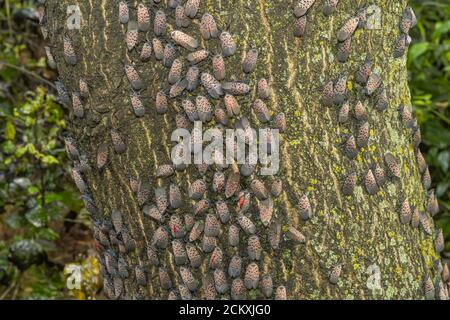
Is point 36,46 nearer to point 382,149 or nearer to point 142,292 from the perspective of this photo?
point 142,292

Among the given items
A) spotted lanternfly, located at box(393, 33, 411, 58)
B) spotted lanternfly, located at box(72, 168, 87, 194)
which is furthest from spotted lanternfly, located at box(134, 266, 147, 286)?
spotted lanternfly, located at box(393, 33, 411, 58)

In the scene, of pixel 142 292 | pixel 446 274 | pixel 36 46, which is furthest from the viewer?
pixel 36 46

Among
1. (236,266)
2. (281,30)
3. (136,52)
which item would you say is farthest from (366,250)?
(136,52)

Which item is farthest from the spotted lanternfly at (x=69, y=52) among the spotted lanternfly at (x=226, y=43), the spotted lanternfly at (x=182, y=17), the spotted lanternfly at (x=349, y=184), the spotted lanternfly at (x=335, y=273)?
the spotted lanternfly at (x=335, y=273)

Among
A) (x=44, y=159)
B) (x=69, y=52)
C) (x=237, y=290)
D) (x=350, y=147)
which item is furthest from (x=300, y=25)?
(x=44, y=159)

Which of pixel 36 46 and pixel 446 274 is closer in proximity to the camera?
pixel 446 274

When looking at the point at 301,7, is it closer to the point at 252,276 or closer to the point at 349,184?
the point at 349,184
